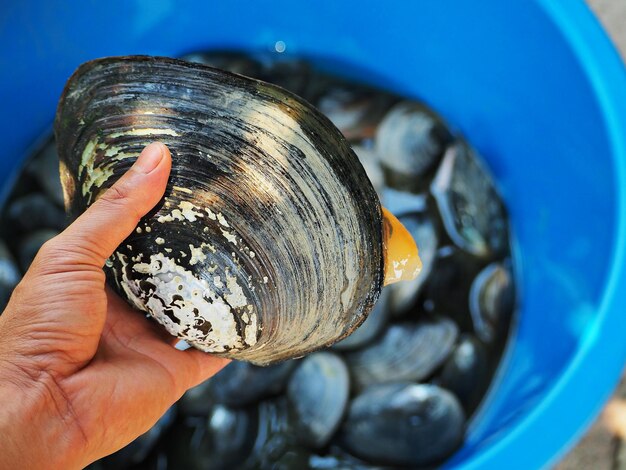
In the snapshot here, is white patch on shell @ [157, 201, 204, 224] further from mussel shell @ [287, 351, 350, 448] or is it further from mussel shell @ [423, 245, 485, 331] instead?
mussel shell @ [423, 245, 485, 331]

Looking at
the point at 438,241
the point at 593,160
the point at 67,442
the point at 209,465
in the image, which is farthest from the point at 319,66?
the point at 67,442

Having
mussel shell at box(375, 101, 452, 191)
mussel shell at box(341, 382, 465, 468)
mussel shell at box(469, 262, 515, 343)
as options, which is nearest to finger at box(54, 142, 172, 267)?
mussel shell at box(341, 382, 465, 468)

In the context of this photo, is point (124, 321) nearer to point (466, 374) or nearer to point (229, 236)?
point (229, 236)

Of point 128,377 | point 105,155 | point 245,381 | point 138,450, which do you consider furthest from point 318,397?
point 105,155

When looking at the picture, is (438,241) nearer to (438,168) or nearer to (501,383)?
(438,168)

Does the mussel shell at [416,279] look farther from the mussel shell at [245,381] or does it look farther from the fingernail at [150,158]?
the fingernail at [150,158]

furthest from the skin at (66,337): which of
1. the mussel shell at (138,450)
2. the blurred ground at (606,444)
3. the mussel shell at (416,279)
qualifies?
the blurred ground at (606,444)
